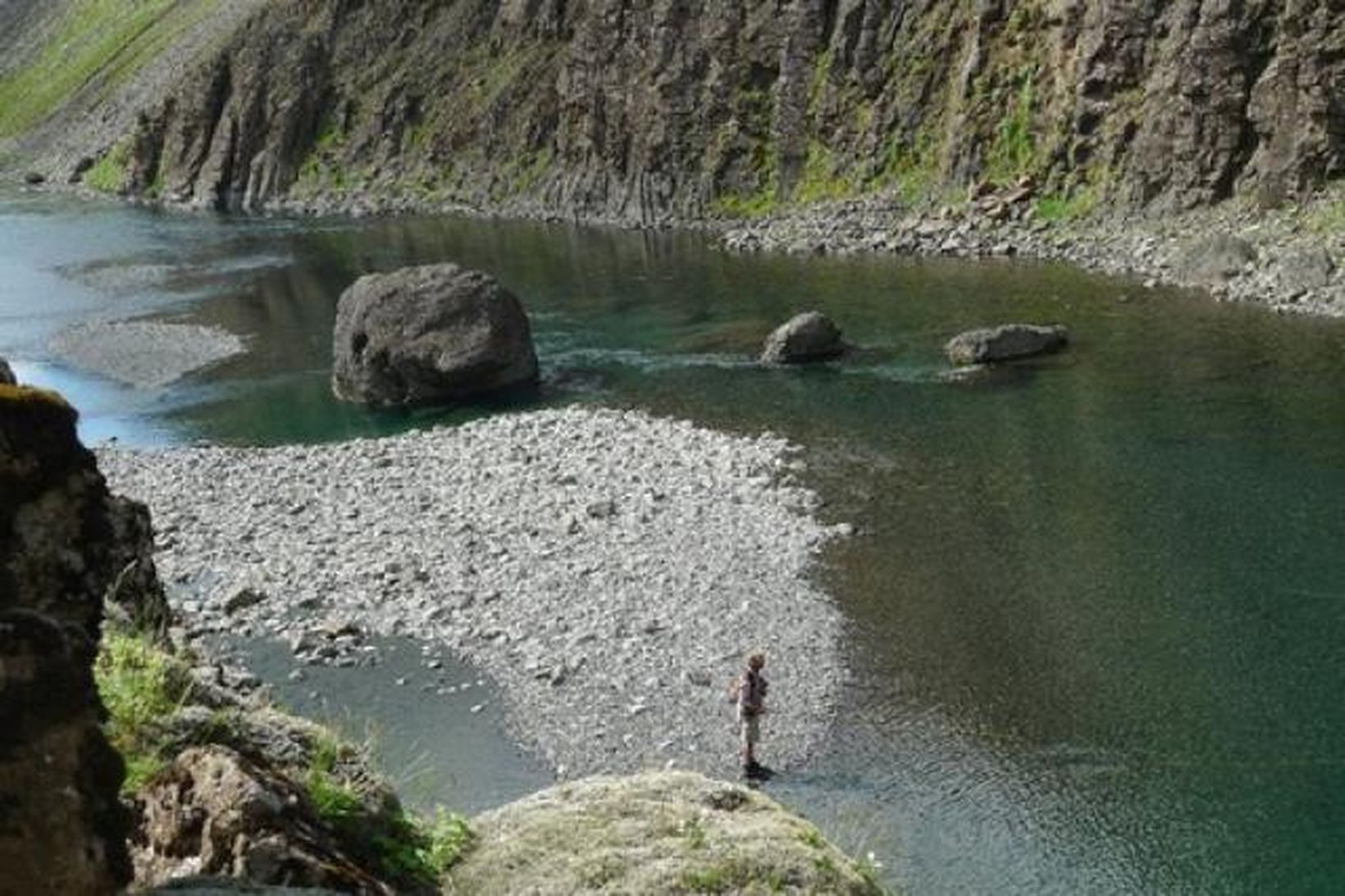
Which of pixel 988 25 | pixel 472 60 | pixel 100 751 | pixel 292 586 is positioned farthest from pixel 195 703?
pixel 472 60

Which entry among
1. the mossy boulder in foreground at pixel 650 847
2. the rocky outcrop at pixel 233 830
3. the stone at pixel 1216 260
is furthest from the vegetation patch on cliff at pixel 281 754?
the stone at pixel 1216 260

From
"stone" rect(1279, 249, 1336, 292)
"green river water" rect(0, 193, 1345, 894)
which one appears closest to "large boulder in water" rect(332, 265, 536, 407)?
"green river water" rect(0, 193, 1345, 894)

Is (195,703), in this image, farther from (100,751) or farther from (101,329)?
(101,329)

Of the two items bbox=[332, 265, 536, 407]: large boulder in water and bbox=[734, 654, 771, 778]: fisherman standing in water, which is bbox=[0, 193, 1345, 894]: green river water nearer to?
bbox=[734, 654, 771, 778]: fisherman standing in water

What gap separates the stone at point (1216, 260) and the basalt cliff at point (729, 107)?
6493 millimetres

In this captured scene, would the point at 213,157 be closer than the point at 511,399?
No

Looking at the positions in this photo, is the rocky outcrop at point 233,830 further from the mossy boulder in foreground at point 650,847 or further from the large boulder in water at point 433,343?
the large boulder in water at point 433,343

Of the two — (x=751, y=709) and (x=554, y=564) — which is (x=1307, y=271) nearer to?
(x=554, y=564)

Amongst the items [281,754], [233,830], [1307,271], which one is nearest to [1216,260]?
[1307,271]

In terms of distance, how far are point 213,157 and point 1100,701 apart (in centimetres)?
12653

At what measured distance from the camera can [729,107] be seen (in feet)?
331

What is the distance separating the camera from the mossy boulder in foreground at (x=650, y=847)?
29.9 ft

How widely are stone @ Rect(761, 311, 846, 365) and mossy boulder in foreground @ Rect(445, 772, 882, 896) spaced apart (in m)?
45.1

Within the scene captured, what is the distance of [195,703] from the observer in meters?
9.58
